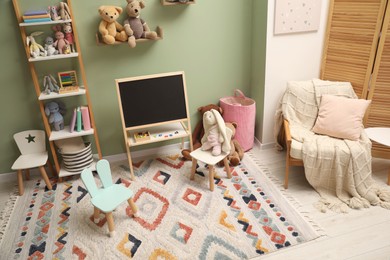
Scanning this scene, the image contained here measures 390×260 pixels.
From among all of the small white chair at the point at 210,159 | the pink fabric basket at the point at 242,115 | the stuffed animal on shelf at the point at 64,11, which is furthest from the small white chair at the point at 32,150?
the pink fabric basket at the point at 242,115

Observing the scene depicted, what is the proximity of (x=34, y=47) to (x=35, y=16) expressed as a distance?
0.25m

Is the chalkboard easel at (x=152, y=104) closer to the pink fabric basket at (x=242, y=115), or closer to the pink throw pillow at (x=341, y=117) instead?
the pink fabric basket at (x=242, y=115)

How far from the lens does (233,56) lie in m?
3.09

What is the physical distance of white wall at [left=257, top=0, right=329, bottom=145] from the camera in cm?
283

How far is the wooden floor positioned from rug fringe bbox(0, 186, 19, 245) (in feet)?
0.17

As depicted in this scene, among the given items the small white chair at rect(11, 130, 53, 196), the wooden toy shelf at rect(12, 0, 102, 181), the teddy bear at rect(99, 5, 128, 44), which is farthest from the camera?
the small white chair at rect(11, 130, 53, 196)

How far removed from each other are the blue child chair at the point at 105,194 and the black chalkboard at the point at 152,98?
585 mm

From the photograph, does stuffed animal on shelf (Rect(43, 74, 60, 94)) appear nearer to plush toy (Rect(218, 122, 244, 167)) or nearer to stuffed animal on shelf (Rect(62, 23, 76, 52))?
stuffed animal on shelf (Rect(62, 23, 76, 52))

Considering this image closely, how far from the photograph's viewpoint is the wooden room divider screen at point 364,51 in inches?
101

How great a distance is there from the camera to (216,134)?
2586mm

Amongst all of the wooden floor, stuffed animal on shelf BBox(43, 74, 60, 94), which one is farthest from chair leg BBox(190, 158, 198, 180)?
stuffed animal on shelf BBox(43, 74, 60, 94)

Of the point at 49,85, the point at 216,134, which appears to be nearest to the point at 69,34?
the point at 49,85

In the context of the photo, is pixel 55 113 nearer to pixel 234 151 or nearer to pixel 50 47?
pixel 50 47

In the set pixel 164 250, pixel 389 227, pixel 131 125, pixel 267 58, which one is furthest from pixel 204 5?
pixel 389 227
